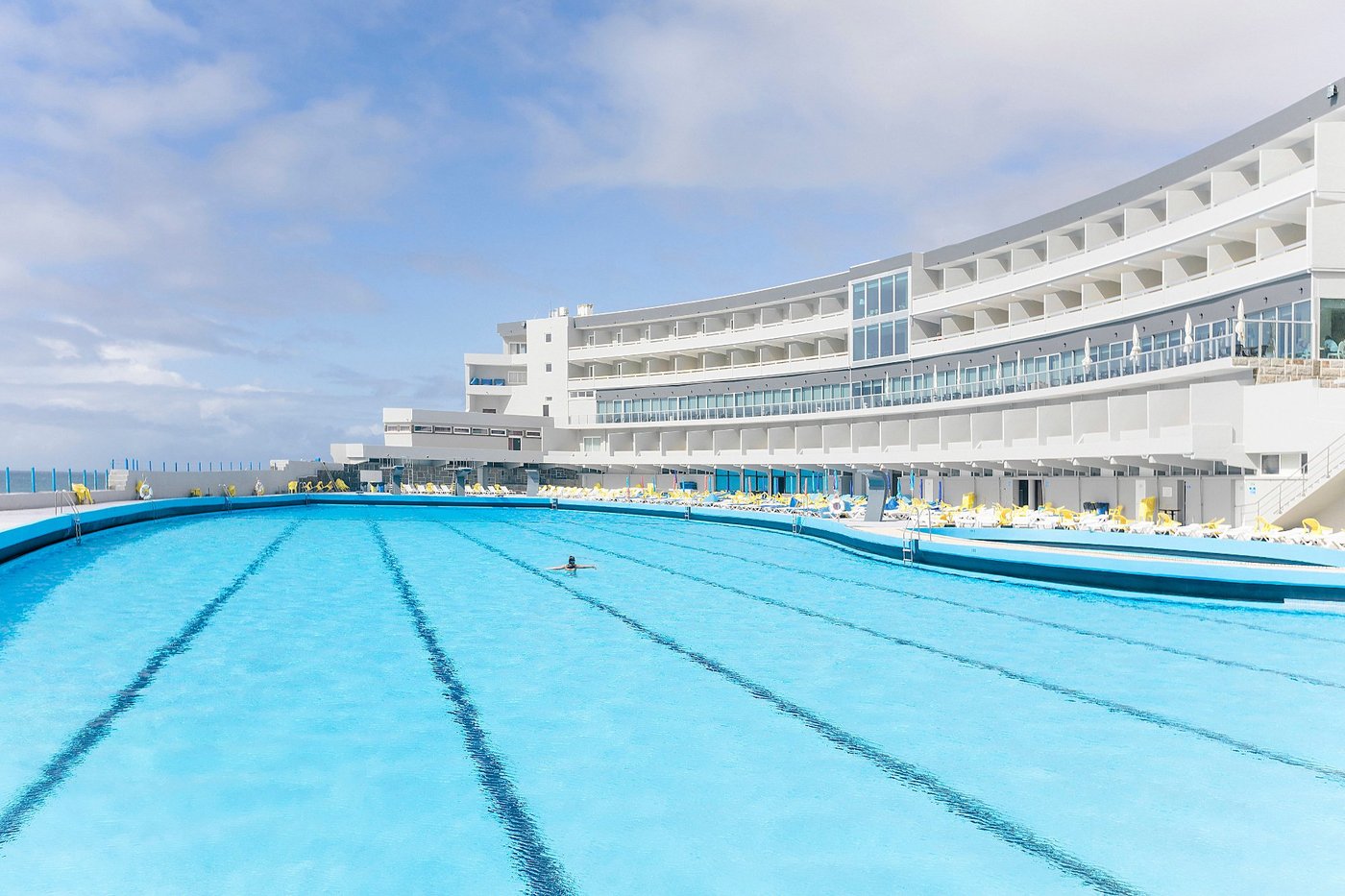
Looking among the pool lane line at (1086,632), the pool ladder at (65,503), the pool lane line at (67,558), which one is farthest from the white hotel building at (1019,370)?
the pool ladder at (65,503)

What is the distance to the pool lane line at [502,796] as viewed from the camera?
4.38 meters

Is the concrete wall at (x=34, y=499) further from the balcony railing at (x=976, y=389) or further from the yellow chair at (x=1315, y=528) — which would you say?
the yellow chair at (x=1315, y=528)

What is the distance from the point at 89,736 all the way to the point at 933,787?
572 centimetres

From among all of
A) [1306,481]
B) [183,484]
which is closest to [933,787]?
[1306,481]

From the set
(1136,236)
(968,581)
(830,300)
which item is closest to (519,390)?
(830,300)

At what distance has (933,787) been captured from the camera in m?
5.50

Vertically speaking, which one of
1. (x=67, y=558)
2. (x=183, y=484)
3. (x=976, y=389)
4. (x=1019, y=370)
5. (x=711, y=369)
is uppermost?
(x=711, y=369)

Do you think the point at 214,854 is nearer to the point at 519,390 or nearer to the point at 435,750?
the point at 435,750

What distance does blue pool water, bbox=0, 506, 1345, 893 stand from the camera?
4504mm

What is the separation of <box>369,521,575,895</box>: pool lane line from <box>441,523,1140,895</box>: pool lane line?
7.29 ft

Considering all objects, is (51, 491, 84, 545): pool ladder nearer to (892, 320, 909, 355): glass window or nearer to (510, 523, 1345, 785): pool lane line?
(510, 523, 1345, 785): pool lane line

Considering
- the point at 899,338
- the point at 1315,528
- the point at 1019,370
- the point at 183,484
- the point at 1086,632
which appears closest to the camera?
the point at 1086,632

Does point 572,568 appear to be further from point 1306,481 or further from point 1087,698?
point 1306,481

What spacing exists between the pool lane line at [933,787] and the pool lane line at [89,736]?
4.77m
